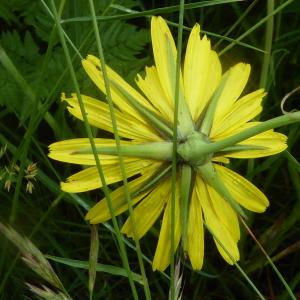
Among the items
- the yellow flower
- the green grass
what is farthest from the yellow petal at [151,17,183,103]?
the green grass

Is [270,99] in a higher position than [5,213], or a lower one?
higher

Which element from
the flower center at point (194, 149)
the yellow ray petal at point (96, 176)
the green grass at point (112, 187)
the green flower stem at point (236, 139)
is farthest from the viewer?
the green grass at point (112, 187)

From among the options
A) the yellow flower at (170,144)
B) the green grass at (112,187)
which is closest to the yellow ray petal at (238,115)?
the yellow flower at (170,144)

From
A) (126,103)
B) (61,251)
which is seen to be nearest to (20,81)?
(126,103)

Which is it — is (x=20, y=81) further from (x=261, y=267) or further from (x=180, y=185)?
(x=261, y=267)

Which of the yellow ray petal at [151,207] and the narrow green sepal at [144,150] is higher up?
the narrow green sepal at [144,150]

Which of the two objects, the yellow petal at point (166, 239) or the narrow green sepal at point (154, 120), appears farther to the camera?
the yellow petal at point (166, 239)

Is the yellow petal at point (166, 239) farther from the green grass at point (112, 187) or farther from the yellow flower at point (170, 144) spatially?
the green grass at point (112, 187)
